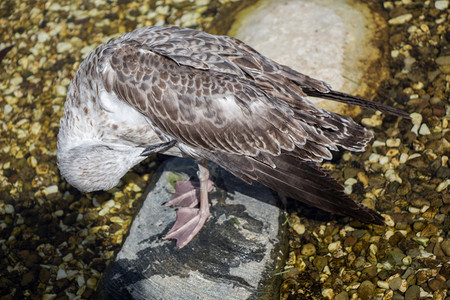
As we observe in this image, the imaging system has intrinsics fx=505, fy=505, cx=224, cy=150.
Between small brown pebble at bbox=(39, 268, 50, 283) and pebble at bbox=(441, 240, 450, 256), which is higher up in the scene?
small brown pebble at bbox=(39, 268, 50, 283)

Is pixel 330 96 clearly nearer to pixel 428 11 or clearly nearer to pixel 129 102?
pixel 129 102

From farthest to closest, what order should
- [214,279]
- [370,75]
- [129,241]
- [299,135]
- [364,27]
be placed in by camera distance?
[364,27] → [370,75] → [129,241] → [214,279] → [299,135]

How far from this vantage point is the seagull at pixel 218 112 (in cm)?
386

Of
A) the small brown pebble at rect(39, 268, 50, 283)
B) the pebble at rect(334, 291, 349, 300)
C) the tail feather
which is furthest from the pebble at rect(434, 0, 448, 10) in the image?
the small brown pebble at rect(39, 268, 50, 283)

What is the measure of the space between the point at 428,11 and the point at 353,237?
128 inches

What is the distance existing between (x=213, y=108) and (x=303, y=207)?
5.48 ft

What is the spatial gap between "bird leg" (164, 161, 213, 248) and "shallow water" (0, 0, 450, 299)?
65cm

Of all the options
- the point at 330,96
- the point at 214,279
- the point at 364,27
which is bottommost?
the point at 214,279

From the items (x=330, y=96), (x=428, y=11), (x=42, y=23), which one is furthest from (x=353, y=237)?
(x=42, y=23)

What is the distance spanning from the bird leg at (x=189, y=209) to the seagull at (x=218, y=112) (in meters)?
0.07

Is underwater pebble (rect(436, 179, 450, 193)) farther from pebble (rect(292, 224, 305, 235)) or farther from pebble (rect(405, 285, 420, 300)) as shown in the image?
pebble (rect(292, 224, 305, 235))

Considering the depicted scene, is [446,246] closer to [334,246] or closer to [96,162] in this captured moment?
[334,246]

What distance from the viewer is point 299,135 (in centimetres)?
389

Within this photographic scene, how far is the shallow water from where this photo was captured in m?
4.43
